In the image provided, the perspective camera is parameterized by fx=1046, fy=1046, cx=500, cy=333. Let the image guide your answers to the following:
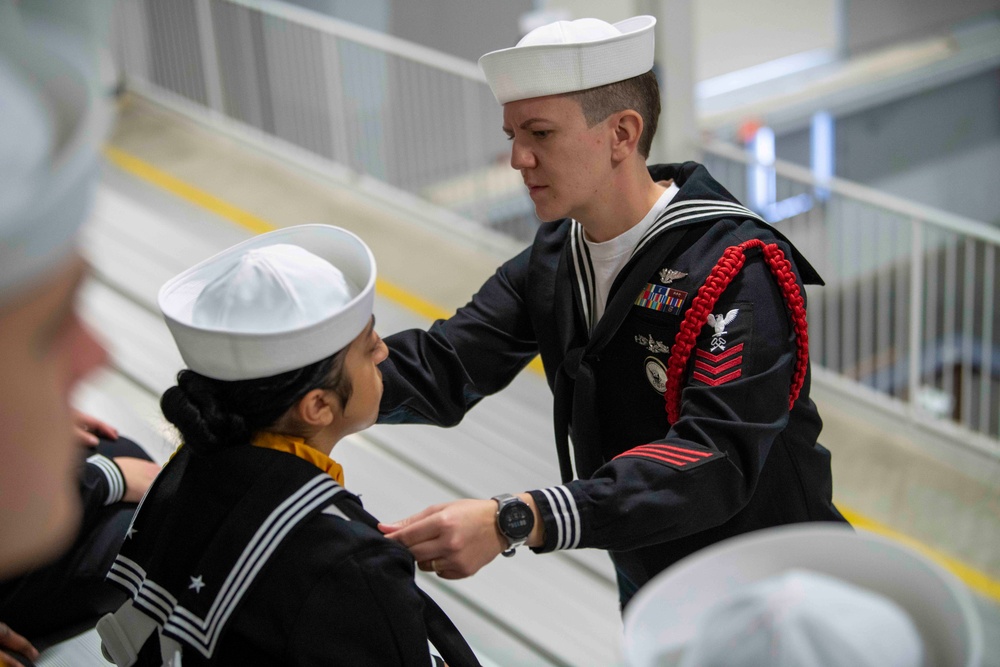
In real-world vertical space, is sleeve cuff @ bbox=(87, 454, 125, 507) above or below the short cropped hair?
below

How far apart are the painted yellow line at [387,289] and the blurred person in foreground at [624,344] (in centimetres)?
179

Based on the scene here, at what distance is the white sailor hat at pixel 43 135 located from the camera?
29.3 inches

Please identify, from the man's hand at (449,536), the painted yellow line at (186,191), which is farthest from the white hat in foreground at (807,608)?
the painted yellow line at (186,191)

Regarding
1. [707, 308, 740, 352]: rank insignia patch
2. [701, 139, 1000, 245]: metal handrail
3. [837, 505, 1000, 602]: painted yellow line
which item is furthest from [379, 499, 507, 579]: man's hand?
[701, 139, 1000, 245]: metal handrail

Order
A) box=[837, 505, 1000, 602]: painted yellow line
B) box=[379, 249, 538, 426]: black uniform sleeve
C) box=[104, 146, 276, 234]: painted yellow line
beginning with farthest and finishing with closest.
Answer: box=[104, 146, 276, 234]: painted yellow line → box=[837, 505, 1000, 602]: painted yellow line → box=[379, 249, 538, 426]: black uniform sleeve

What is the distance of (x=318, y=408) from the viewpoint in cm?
173

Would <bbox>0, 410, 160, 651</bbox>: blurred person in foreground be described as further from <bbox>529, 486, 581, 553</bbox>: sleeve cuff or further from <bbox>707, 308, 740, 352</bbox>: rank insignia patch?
<bbox>707, 308, 740, 352</bbox>: rank insignia patch

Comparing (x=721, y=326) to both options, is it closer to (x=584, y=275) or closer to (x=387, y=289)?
(x=584, y=275)

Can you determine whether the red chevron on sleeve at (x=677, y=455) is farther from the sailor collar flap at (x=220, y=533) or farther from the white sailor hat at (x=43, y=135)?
the white sailor hat at (x=43, y=135)

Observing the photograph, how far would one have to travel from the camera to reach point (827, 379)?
536 centimetres

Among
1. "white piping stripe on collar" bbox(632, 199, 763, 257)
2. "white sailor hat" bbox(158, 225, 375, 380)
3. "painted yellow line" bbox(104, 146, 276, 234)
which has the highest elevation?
"white sailor hat" bbox(158, 225, 375, 380)

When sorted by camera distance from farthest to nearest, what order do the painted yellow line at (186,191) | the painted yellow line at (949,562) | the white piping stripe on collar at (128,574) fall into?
the painted yellow line at (186,191), the painted yellow line at (949,562), the white piping stripe on collar at (128,574)

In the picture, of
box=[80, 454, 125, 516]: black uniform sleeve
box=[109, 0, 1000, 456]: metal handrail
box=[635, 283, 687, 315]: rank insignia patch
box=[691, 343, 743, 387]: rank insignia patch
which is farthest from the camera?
box=[109, 0, 1000, 456]: metal handrail

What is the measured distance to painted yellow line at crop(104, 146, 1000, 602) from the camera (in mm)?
4262
